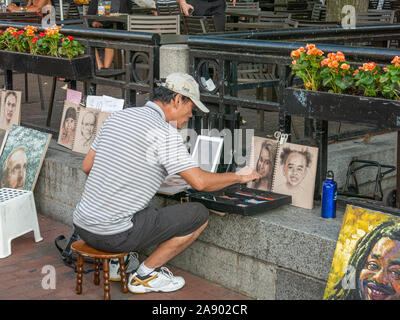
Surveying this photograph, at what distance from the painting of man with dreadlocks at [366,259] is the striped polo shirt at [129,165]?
1.01 metres

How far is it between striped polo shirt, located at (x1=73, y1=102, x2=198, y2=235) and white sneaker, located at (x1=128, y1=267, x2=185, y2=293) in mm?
441

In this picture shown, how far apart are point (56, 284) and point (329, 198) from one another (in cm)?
195

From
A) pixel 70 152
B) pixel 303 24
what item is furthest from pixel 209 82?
pixel 303 24

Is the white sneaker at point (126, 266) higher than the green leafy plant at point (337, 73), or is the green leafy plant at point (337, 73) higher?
the green leafy plant at point (337, 73)

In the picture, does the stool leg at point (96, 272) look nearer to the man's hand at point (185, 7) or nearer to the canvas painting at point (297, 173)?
the canvas painting at point (297, 173)

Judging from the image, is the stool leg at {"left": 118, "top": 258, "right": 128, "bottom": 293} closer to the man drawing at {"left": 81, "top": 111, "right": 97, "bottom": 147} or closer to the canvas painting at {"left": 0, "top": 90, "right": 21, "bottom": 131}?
the man drawing at {"left": 81, "top": 111, "right": 97, "bottom": 147}

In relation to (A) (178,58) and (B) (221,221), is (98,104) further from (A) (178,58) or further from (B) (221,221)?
(B) (221,221)

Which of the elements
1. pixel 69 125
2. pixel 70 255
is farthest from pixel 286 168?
pixel 69 125

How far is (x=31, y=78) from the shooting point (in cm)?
1134

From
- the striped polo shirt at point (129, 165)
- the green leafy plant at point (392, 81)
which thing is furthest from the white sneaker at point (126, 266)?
the green leafy plant at point (392, 81)

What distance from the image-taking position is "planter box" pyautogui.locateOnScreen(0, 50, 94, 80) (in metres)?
5.96

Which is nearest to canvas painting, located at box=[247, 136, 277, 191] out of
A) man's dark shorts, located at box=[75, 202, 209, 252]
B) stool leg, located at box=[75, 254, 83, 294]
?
man's dark shorts, located at box=[75, 202, 209, 252]

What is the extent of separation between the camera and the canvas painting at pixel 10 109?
6664 millimetres
